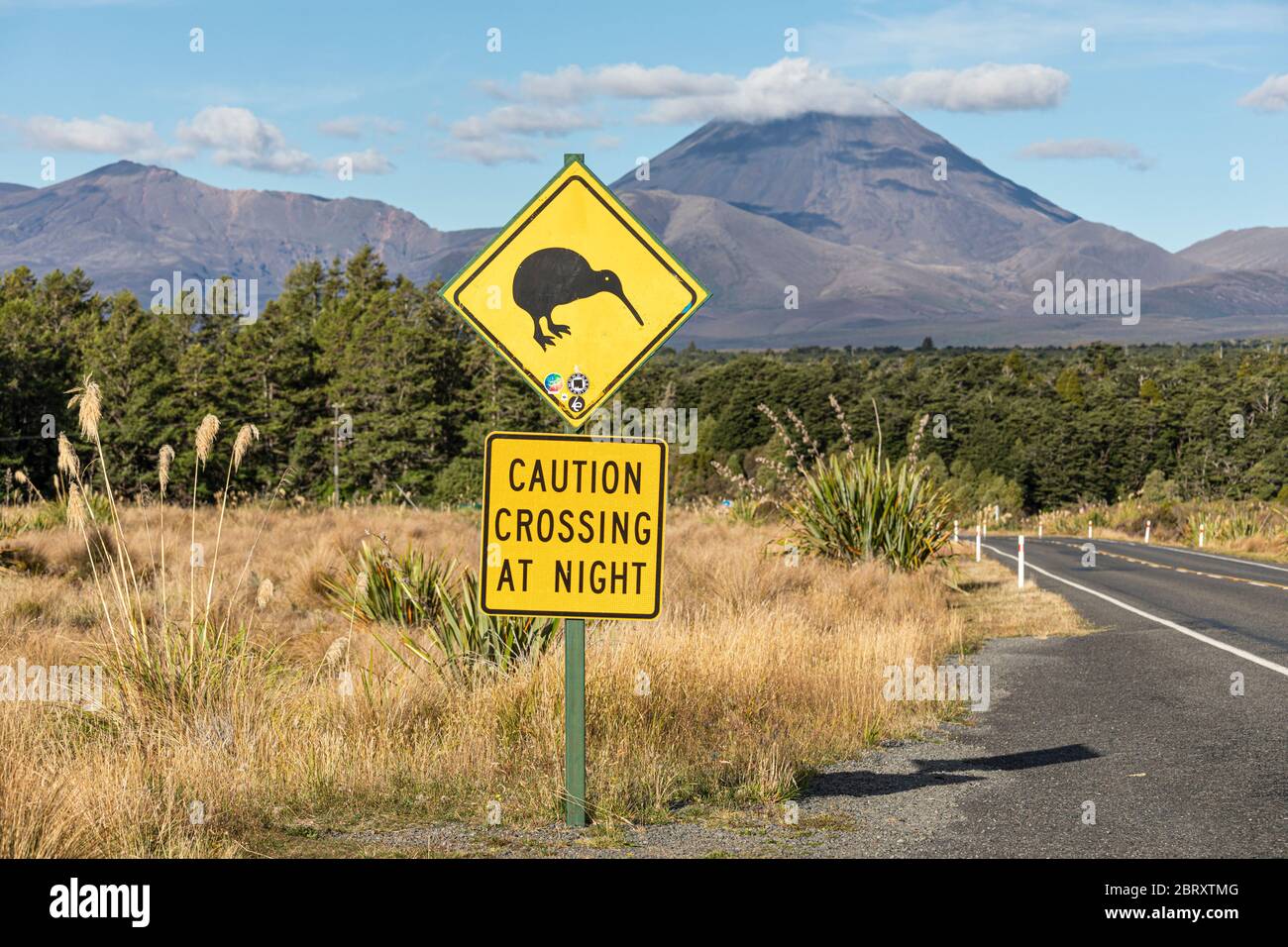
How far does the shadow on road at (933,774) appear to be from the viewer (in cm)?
645

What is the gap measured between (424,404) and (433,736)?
72.6m

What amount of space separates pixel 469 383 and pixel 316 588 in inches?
2823

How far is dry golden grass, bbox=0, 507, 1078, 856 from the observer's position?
5.20 metres

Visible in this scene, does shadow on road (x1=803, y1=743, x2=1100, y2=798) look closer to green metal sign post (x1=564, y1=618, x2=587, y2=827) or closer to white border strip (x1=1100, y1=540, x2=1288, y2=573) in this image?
green metal sign post (x1=564, y1=618, x2=587, y2=827)

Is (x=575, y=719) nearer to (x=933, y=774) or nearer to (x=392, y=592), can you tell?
(x=933, y=774)

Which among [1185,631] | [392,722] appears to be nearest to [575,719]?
[392,722]

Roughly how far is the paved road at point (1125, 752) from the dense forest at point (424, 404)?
105 feet

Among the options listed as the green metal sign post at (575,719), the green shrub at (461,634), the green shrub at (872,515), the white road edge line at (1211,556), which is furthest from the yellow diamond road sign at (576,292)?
the white road edge line at (1211,556)

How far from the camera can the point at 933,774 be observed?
22.4 ft

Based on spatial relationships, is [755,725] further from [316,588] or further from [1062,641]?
[316,588]

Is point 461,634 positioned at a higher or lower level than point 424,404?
lower

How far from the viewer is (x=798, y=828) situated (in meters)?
5.61
